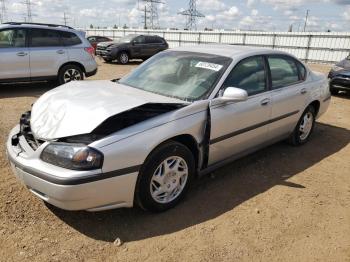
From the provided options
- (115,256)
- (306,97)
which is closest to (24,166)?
(115,256)

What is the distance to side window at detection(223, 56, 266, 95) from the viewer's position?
13.6 ft

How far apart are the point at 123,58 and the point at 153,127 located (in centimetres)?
1669

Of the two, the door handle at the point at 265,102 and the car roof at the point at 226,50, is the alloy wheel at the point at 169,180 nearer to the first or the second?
the door handle at the point at 265,102

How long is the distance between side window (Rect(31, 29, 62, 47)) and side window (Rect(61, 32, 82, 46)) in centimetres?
15

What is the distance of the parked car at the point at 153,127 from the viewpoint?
298 centimetres

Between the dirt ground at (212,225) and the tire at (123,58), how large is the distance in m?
15.1

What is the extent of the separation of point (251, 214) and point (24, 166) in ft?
7.52

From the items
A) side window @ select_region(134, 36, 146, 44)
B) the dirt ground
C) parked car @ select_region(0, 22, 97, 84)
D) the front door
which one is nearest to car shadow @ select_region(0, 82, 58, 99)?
parked car @ select_region(0, 22, 97, 84)

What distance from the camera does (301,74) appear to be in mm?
5555

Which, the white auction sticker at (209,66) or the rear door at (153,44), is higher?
the white auction sticker at (209,66)

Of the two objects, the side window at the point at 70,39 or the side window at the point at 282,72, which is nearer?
the side window at the point at 282,72

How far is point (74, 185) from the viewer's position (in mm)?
2859

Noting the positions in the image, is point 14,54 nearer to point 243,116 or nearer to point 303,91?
point 243,116

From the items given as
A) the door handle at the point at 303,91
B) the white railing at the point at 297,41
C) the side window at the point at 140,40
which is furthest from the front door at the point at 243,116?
the white railing at the point at 297,41
